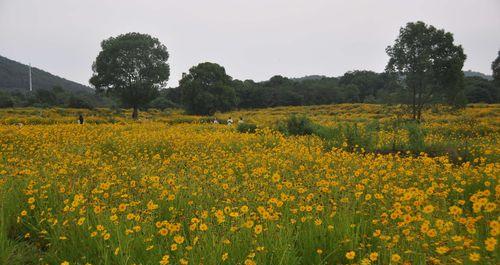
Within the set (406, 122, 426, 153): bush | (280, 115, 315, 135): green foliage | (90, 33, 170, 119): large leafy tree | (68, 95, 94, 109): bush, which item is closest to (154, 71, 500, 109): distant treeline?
(68, 95, 94, 109): bush

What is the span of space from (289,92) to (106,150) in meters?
64.1

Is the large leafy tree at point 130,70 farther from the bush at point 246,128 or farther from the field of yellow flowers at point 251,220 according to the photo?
the field of yellow flowers at point 251,220

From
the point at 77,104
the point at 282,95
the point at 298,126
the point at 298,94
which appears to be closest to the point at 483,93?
the point at 298,94

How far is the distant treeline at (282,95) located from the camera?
56.6m

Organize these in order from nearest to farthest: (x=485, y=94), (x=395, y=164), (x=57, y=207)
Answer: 1. (x=57, y=207)
2. (x=395, y=164)
3. (x=485, y=94)

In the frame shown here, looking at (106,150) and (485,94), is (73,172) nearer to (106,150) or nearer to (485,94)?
(106,150)

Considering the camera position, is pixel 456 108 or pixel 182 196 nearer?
pixel 182 196

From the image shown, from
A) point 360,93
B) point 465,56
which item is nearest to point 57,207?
point 465,56

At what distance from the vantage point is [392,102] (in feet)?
84.9

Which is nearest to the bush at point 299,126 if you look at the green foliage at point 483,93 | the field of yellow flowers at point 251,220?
the field of yellow flowers at point 251,220

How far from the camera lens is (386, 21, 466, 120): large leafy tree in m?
27.3

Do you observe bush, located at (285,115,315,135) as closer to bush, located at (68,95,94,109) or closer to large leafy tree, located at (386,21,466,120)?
large leafy tree, located at (386,21,466,120)

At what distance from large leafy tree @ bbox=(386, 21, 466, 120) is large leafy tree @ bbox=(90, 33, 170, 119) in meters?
26.1

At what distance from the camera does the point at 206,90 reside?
5200 cm
